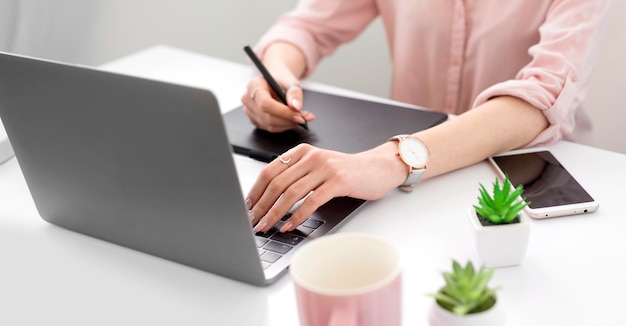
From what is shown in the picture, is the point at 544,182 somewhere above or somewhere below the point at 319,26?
below

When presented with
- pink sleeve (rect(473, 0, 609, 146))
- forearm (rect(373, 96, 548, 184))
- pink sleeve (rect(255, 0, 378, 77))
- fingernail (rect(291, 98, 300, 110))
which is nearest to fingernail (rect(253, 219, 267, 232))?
forearm (rect(373, 96, 548, 184))

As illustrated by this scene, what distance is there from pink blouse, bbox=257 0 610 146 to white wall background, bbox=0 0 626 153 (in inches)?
26.8

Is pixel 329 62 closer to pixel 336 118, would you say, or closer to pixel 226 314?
pixel 336 118

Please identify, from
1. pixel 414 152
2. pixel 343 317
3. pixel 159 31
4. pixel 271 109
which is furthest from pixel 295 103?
pixel 159 31

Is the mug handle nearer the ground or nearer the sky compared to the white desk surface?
nearer the sky

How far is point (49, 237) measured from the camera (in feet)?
2.94

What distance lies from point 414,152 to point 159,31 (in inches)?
62.3

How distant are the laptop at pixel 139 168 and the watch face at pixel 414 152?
0.10 meters

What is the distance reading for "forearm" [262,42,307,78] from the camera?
1.34 meters

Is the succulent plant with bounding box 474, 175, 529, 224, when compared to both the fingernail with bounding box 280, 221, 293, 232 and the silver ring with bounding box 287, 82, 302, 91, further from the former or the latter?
the silver ring with bounding box 287, 82, 302, 91

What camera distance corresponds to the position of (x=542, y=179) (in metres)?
0.95

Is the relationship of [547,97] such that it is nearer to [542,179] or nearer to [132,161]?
[542,179]

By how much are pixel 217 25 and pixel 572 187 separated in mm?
1623

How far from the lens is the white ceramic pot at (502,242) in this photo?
0.76 metres
